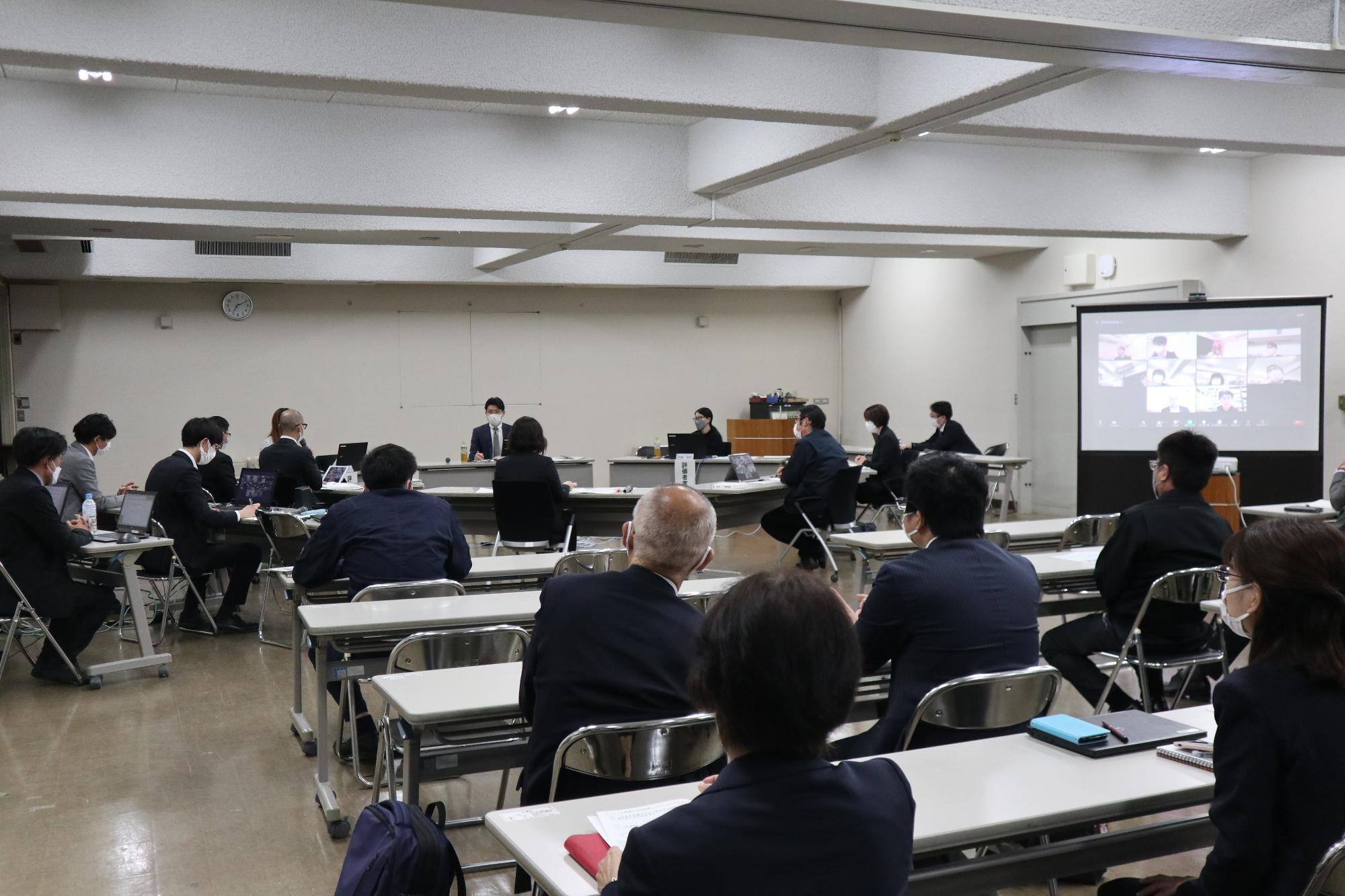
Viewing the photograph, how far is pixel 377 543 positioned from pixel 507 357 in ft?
29.6

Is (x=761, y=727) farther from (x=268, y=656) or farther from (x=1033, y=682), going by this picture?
(x=268, y=656)

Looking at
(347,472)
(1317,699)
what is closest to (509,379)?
(347,472)

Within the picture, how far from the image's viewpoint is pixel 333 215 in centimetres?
840

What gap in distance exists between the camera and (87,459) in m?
7.03

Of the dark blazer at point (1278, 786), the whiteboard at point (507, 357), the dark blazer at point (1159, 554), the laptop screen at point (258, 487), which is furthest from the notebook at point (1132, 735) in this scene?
the whiteboard at point (507, 357)

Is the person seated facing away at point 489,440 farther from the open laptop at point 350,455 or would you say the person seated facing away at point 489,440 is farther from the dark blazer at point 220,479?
the dark blazer at point 220,479

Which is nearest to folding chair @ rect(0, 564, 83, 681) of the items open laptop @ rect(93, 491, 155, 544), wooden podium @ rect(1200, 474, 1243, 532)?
open laptop @ rect(93, 491, 155, 544)

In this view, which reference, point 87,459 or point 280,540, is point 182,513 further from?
point 87,459

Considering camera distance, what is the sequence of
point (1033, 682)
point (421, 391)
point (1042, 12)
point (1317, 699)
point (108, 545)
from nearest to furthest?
point (1317, 699)
point (1033, 682)
point (1042, 12)
point (108, 545)
point (421, 391)

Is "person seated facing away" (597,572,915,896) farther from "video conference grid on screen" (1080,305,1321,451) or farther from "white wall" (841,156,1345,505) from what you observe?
"white wall" (841,156,1345,505)

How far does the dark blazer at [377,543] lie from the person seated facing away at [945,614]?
2.18m

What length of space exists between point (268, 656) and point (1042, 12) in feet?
16.6

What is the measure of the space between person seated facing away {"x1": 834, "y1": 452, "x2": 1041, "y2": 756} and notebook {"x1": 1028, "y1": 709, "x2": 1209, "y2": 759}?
0.32 metres

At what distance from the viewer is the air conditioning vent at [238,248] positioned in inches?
419
